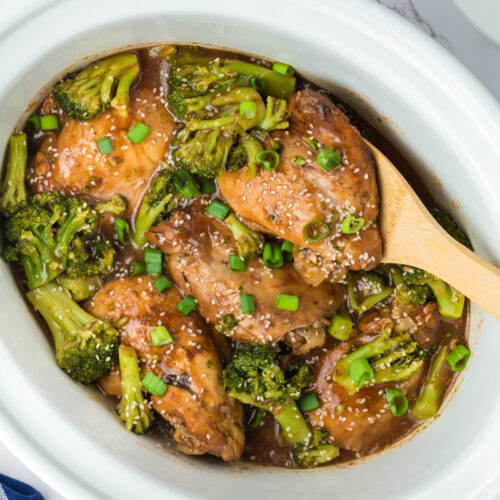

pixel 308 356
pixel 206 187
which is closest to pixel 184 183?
pixel 206 187

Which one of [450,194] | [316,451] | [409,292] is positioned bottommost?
[316,451]

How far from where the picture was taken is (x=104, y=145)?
3010mm

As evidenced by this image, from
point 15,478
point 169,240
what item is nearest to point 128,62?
point 169,240

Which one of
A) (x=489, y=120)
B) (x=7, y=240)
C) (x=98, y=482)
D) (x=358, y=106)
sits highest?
(x=489, y=120)

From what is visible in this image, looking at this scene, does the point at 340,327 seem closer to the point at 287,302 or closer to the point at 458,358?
the point at 287,302

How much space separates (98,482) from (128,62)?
1.91 meters

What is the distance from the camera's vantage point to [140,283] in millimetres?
3180

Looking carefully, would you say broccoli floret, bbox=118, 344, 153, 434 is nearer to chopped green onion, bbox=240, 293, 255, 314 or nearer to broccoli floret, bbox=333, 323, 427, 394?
chopped green onion, bbox=240, 293, 255, 314

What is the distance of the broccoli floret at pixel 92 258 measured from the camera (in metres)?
3.08

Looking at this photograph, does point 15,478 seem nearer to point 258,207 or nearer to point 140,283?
point 140,283

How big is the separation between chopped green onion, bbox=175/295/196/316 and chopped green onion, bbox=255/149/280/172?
770mm

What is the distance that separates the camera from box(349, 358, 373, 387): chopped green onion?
310cm

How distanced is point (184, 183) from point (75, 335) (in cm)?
89

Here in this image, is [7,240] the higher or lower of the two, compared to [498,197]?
lower
